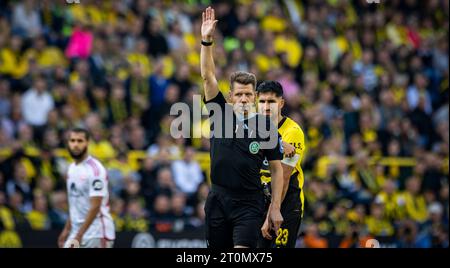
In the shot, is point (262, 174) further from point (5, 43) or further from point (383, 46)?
point (383, 46)

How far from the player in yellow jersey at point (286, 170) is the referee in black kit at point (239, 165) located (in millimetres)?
547

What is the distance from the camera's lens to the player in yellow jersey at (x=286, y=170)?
37.4 ft

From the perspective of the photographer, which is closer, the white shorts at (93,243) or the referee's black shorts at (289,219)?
the referee's black shorts at (289,219)

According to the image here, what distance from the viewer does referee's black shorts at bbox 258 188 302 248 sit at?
11.4 m

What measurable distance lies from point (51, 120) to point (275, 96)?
7586 mm

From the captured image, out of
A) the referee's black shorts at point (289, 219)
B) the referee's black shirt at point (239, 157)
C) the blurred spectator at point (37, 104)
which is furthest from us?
the blurred spectator at point (37, 104)

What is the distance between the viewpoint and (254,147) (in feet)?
35.5

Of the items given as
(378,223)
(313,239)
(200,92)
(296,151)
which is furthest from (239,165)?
(200,92)

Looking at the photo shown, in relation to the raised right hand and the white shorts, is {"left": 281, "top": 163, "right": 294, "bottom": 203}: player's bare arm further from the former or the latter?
the white shorts

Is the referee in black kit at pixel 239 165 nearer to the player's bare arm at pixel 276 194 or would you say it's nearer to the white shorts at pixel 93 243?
the player's bare arm at pixel 276 194

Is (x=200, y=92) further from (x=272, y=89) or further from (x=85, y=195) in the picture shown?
(x=272, y=89)

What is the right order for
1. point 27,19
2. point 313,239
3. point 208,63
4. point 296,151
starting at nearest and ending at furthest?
point 208,63 → point 296,151 → point 313,239 → point 27,19

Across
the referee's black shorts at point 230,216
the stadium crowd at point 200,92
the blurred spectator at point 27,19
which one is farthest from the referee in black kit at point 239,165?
the blurred spectator at point 27,19

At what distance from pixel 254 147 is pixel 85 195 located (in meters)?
3.33
